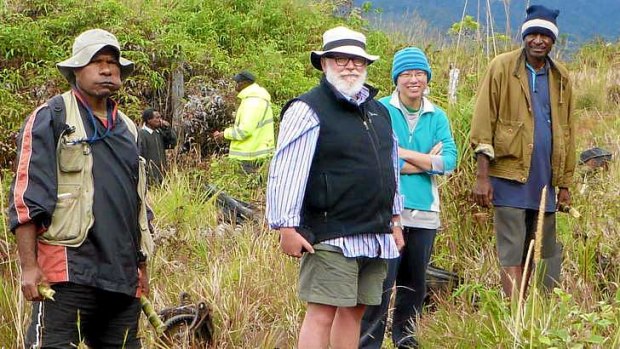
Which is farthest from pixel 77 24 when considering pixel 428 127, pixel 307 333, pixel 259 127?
pixel 307 333

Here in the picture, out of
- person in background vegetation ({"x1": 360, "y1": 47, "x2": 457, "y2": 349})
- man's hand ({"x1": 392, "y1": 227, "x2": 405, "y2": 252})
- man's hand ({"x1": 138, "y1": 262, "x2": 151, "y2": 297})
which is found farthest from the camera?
person in background vegetation ({"x1": 360, "y1": 47, "x2": 457, "y2": 349})

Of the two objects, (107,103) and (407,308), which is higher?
(107,103)

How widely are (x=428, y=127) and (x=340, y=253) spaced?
1339mm

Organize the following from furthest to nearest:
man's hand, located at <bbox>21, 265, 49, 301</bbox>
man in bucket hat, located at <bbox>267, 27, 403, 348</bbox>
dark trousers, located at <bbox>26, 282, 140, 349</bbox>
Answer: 1. man in bucket hat, located at <bbox>267, 27, 403, 348</bbox>
2. dark trousers, located at <bbox>26, 282, 140, 349</bbox>
3. man's hand, located at <bbox>21, 265, 49, 301</bbox>

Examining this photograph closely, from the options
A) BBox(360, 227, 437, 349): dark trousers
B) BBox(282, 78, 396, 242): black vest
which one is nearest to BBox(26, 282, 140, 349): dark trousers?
BBox(282, 78, 396, 242): black vest

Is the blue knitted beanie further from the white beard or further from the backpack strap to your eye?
the backpack strap

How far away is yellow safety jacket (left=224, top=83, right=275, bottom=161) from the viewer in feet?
33.8

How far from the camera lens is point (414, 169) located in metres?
4.97

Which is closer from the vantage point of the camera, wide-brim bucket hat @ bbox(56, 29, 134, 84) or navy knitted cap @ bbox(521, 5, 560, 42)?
wide-brim bucket hat @ bbox(56, 29, 134, 84)

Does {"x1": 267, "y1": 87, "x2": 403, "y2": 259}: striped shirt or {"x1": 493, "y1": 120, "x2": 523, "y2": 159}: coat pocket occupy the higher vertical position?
{"x1": 493, "y1": 120, "x2": 523, "y2": 159}: coat pocket

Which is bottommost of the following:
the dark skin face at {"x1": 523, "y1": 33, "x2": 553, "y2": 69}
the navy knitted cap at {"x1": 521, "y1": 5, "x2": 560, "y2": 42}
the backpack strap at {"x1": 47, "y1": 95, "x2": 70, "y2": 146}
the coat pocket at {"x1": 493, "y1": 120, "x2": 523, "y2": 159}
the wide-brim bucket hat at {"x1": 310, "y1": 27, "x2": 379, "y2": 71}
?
the backpack strap at {"x1": 47, "y1": 95, "x2": 70, "y2": 146}

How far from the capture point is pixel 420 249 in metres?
5.02

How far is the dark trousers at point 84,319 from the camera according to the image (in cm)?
356

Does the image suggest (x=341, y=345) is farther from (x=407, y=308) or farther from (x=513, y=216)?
(x=513, y=216)
